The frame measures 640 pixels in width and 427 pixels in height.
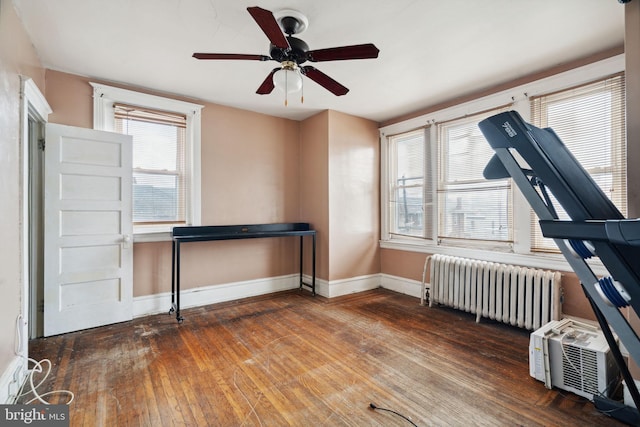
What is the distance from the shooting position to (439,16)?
229cm

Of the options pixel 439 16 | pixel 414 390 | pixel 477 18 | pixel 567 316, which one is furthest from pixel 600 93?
pixel 414 390

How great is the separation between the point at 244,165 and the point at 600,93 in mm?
4082

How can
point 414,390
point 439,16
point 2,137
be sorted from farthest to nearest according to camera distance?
point 439,16 < point 414,390 < point 2,137

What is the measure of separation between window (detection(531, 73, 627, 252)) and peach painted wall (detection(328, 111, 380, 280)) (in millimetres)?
2291

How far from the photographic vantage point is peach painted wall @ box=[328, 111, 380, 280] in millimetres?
4418

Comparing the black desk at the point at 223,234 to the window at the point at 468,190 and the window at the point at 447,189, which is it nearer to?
the window at the point at 447,189

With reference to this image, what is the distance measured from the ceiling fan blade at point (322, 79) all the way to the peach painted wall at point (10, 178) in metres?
2.01

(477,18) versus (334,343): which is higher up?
(477,18)

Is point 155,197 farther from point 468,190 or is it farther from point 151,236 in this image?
point 468,190

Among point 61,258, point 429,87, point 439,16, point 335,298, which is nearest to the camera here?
point 439,16

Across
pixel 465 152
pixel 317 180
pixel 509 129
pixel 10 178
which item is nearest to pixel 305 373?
pixel 509 129

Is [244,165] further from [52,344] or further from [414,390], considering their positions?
[414,390]

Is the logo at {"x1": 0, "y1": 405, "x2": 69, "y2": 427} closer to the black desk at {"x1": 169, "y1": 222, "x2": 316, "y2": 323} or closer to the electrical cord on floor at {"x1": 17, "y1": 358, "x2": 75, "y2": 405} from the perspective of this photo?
the electrical cord on floor at {"x1": 17, "y1": 358, "x2": 75, "y2": 405}

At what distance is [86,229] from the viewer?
3174 mm
